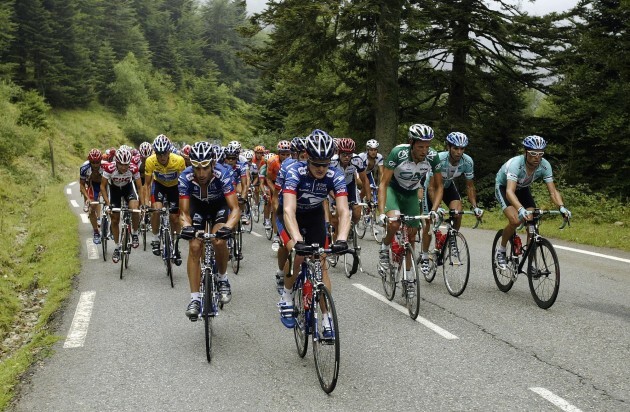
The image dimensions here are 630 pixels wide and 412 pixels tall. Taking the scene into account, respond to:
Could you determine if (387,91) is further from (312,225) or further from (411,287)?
(312,225)

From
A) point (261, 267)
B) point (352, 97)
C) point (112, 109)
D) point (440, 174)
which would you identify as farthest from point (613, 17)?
point (112, 109)

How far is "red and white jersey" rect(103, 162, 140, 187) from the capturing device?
1080 cm

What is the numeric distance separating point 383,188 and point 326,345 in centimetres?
308

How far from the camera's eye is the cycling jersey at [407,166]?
750 centimetres

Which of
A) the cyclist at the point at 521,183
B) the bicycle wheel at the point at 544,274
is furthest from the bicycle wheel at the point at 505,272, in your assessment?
the bicycle wheel at the point at 544,274

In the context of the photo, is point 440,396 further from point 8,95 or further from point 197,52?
point 197,52

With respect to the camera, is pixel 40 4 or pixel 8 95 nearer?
pixel 8 95

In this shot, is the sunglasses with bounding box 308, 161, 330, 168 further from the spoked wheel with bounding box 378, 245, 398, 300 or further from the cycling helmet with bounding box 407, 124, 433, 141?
the spoked wheel with bounding box 378, 245, 398, 300

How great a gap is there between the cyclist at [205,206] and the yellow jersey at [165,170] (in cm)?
292

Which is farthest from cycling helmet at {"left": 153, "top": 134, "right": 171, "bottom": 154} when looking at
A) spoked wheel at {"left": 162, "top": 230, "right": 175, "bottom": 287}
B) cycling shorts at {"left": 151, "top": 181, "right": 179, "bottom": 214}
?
spoked wheel at {"left": 162, "top": 230, "right": 175, "bottom": 287}

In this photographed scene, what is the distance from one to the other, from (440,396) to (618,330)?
281 cm

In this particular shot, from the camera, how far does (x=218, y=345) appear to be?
5980mm

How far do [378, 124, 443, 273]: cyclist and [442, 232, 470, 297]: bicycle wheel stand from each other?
0.39 metres

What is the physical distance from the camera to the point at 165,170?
31.4 ft
